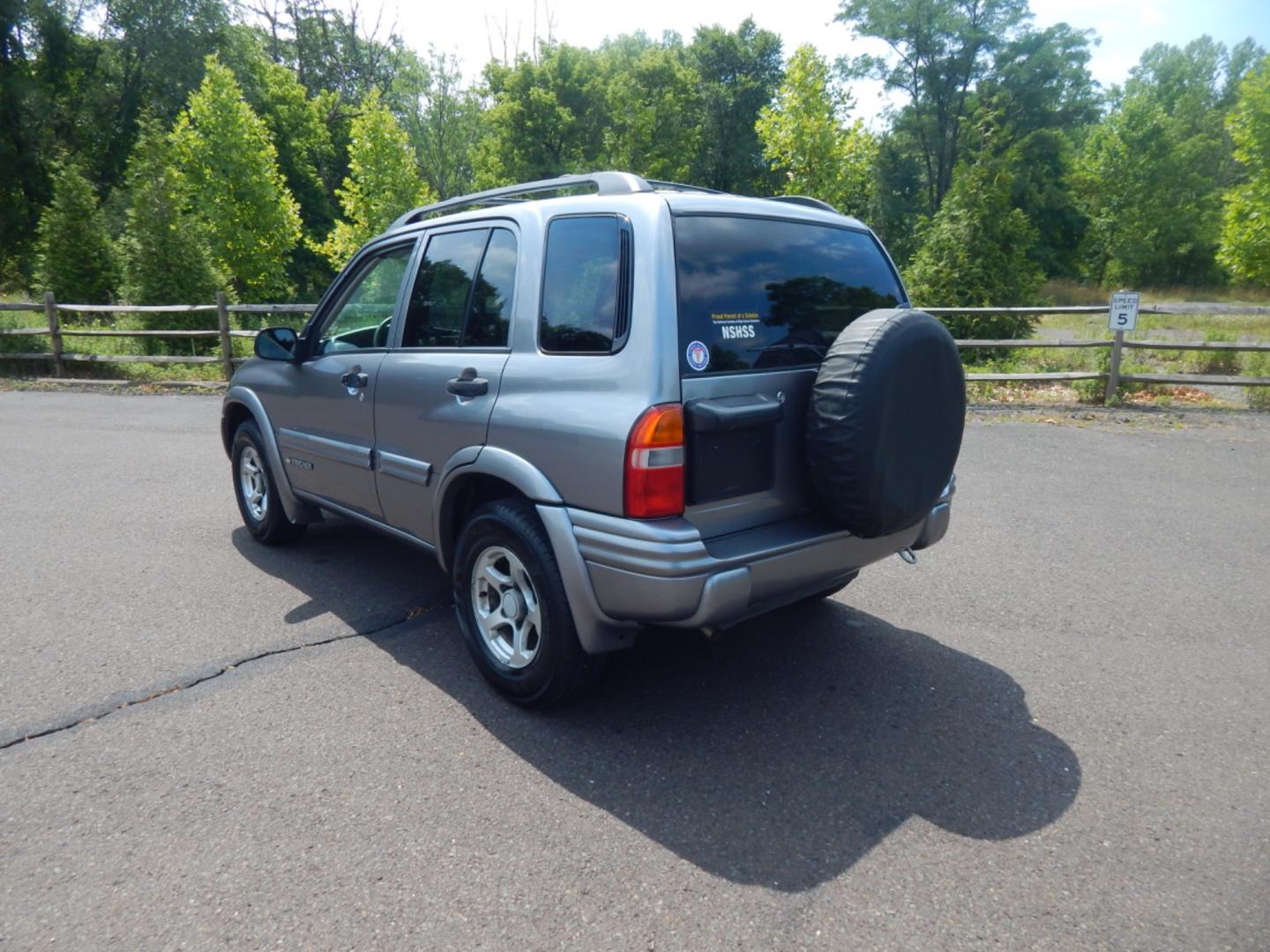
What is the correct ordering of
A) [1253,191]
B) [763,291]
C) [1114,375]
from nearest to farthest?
1. [763,291]
2. [1114,375]
3. [1253,191]

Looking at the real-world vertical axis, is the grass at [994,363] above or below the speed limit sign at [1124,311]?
below

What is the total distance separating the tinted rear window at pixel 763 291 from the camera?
9.84 ft

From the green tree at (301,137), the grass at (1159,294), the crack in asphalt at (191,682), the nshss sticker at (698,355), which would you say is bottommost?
the crack in asphalt at (191,682)

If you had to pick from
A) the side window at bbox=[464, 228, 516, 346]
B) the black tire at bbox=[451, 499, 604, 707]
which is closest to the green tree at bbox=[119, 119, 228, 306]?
the side window at bbox=[464, 228, 516, 346]

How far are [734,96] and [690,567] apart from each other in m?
46.0

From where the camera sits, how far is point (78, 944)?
219 cm

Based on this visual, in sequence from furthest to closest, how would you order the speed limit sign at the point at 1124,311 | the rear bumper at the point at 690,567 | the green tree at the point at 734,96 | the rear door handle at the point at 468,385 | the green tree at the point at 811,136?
1. the green tree at the point at 734,96
2. the green tree at the point at 811,136
3. the speed limit sign at the point at 1124,311
4. the rear door handle at the point at 468,385
5. the rear bumper at the point at 690,567

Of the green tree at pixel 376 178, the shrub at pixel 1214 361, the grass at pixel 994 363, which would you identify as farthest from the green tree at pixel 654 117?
the shrub at pixel 1214 361

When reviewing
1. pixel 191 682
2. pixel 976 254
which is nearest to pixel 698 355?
pixel 191 682

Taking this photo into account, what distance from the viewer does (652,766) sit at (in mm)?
3041

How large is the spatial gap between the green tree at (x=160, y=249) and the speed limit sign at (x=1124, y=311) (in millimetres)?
15378

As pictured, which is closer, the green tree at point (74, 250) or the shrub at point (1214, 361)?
the shrub at point (1214, 361)

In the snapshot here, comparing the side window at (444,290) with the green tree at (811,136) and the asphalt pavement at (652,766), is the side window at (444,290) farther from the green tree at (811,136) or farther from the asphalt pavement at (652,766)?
the green tree at (811,136)

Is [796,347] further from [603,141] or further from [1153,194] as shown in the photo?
[1153,194]
